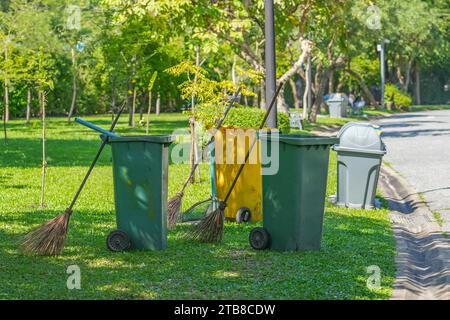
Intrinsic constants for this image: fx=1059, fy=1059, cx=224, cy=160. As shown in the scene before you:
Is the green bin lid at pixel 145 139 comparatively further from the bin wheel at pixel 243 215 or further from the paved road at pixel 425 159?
the paved road at pixel 425 159

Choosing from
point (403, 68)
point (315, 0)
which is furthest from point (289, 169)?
point (403, 68)

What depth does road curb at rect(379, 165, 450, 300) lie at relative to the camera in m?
8.38

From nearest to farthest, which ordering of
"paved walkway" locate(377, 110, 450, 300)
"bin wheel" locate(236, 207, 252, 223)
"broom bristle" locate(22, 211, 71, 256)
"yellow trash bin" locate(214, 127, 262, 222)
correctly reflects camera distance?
"paved walkway" locate(377, 110, 450, 300) → "broom bristle" locate(22, 211, 71, 256) → "yellow trash bin" locate(214, 127, 262, 222) → "bin wheel" locate(236, 207, 252, 223)

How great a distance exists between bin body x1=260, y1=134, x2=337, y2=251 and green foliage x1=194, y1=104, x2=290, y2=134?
9.39ft

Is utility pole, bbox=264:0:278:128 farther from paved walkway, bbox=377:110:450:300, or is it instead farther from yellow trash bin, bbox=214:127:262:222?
paved walkway, bbox=377:110:450:300

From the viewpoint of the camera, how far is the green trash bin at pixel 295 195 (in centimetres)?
963

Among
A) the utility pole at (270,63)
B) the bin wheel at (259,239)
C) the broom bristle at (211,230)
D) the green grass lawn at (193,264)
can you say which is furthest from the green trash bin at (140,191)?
the utility pole at (270,63)

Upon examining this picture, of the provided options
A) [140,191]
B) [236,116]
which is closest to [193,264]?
[140,191]


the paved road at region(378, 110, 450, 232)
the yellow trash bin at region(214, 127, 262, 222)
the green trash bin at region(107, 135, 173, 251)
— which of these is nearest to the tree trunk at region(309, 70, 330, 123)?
the paved road at region(378, 110, 450, 232)

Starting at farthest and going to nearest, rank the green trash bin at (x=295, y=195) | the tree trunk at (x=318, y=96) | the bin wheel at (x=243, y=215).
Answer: the tree trunk at (x=318, y=96), the bin wheel at (x=243, y=215), the green trash bin at (x=295, y=195)

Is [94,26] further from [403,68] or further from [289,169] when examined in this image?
[403,68]

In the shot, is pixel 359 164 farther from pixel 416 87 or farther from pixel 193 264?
pixel 416 87

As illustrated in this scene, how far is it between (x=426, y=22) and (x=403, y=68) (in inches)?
788

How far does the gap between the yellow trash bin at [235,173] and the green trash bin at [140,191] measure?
7.46ft
